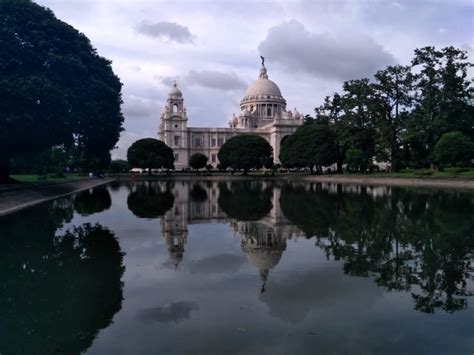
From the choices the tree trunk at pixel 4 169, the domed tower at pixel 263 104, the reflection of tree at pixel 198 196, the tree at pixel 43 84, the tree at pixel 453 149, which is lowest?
the reflection of tree at pixel 198 196

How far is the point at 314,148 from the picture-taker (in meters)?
65.9

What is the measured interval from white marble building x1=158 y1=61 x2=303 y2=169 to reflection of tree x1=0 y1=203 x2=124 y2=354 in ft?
306

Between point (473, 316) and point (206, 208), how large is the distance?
54.4 ft

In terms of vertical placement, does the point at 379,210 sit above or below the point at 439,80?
below

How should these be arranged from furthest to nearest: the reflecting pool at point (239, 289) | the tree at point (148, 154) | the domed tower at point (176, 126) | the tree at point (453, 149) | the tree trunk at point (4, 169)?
the domed tower at point (176, 126) → the tree at point (148, 154) → the tree at point (453, 149) → the tree trunk at point (4, 169) → the reflecting pool at point (239, 289)

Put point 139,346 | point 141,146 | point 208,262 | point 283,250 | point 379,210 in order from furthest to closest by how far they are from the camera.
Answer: point 141,146 → point 379,210 → point 283,250 → point 208,262 → point 139,346

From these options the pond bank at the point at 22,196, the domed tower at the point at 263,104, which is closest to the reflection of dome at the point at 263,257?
the pond bank at the point at 22,196

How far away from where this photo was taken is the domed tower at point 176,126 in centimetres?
10506

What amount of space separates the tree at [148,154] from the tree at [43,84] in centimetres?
4189

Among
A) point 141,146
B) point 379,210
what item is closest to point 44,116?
point 379,210

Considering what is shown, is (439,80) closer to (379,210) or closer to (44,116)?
(379,210)

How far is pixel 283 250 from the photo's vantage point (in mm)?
11477

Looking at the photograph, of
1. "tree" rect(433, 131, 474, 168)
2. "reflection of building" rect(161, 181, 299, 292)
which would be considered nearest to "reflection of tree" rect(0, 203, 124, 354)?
"reflection of building" rect(161, 181, 299, 292)

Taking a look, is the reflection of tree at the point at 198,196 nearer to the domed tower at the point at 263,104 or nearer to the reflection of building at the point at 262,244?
the reflection of building at the point at 262,244
